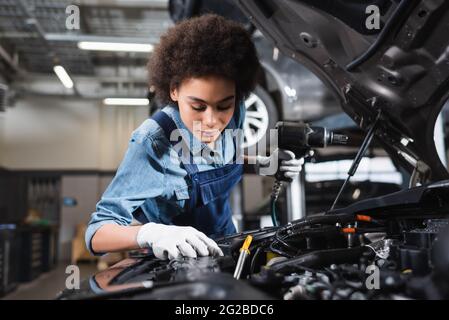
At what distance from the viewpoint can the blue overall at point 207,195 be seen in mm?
1053

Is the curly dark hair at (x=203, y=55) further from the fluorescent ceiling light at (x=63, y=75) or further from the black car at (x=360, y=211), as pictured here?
the fluorescent ceiling light at (x=63, y=75)

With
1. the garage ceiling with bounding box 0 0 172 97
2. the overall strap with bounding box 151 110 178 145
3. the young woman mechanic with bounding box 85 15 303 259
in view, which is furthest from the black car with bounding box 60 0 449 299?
the garage ceiling with bounding box 0 0 172 97

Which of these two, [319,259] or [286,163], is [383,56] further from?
[319,259]

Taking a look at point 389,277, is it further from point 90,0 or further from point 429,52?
point 90,0

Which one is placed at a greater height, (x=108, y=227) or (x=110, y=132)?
(x=110, y=132)

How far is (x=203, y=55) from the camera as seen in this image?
37.6 inches

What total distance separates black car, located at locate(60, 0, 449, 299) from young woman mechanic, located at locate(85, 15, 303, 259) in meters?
0.11

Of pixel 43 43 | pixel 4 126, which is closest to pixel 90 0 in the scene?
pixel 43 43

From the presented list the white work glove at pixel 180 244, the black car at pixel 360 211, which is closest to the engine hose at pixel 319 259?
the black car at pixel 360 211

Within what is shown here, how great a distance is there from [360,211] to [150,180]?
54cm

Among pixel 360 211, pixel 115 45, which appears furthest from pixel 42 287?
pixel 360 211

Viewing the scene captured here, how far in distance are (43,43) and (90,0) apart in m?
1.23

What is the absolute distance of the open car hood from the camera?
935mm
